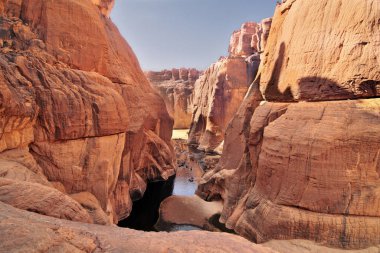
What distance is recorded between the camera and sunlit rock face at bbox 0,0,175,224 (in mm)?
7551

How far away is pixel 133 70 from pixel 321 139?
40.7ft

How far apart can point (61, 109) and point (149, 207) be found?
795cm

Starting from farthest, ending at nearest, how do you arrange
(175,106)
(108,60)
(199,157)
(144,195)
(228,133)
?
1. (175,106)
2. (199,157)
3. (144,195)
4. (228,133)
5. (108,60)

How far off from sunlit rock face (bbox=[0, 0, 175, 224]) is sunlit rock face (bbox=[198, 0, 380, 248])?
5.45m

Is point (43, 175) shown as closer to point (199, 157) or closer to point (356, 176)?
point (356, 176)

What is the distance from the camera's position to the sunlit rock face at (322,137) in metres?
8.34

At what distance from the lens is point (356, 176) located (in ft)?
27.6

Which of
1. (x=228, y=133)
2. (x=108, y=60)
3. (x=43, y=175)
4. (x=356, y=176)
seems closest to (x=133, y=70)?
(x=108, y=60)

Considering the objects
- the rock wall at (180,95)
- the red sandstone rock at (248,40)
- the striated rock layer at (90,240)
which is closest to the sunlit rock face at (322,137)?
the striated rock layer at (90,240)

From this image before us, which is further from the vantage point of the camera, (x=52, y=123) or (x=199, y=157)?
(x=199, y=157)

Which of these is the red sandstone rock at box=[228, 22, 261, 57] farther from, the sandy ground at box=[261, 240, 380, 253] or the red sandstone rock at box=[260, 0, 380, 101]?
the sandy ground at box=[261, 240, 380, 253]

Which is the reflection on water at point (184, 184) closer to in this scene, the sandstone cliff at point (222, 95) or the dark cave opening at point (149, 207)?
the dark cave opening at point (149, 207)

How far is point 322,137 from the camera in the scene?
29.0 ft

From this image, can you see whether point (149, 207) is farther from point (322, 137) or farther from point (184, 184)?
point (322, 137)
